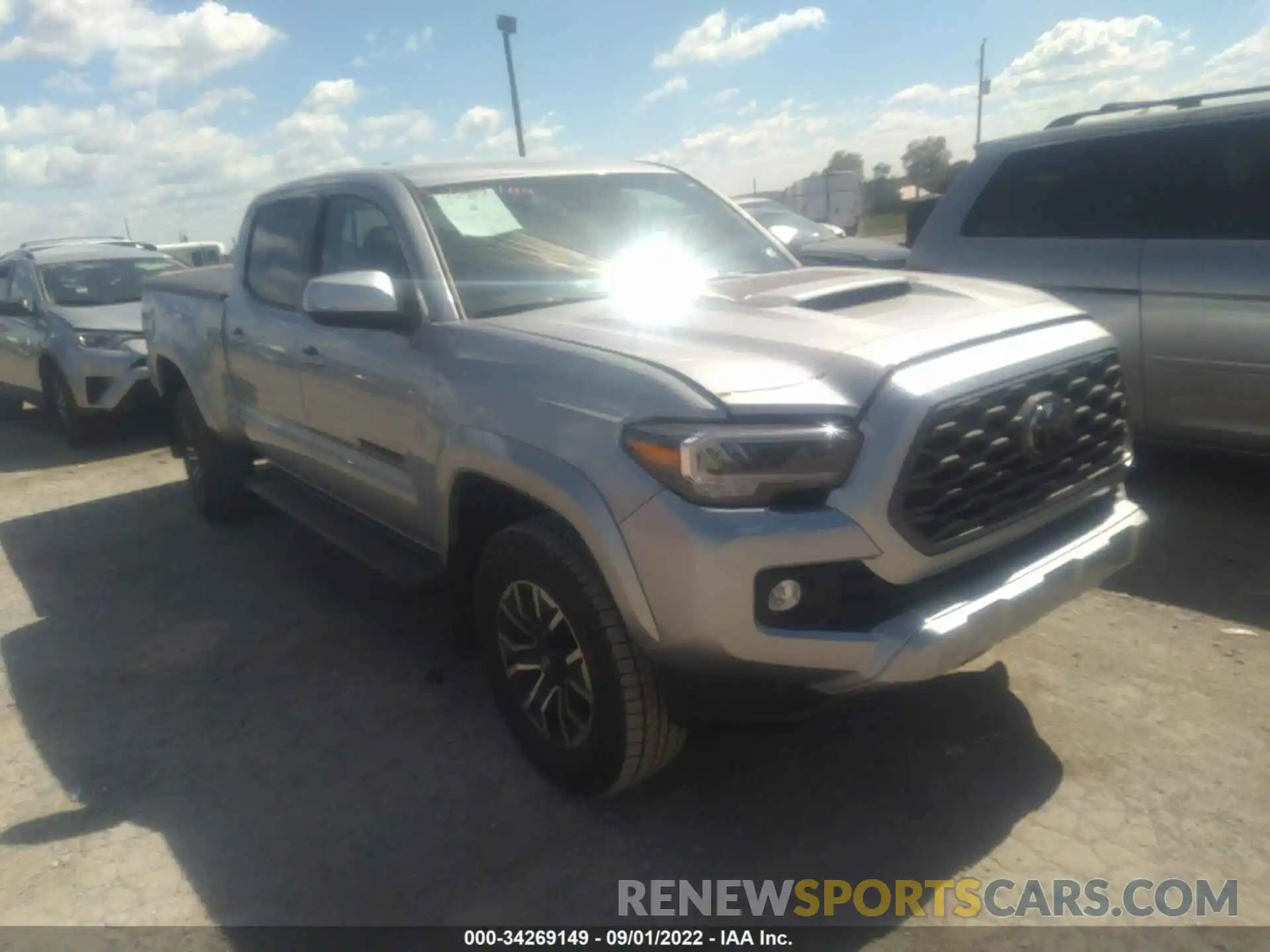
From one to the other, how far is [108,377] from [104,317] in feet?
2.40

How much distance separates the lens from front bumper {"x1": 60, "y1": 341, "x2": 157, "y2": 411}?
8.57 metres

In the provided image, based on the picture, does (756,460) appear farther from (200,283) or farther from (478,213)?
(200,283)

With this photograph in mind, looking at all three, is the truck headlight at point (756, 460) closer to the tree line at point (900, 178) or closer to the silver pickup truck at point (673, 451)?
the silver pickup truck at point (673, 451)

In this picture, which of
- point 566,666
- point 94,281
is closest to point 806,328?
point 566,666

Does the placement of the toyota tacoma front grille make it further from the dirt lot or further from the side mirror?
the side mirror

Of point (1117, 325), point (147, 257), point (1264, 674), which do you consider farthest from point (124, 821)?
point (147, 257)

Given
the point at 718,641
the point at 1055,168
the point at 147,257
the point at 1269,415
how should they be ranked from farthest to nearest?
the point at 147,257, the point at 1055,168, the point at 1269,415, the point at 718,641

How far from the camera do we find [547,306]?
3553mm

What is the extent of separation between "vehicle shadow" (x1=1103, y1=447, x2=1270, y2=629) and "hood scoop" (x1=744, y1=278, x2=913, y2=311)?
3.65ft

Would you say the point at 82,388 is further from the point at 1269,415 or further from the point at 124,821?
the point at 1269,415

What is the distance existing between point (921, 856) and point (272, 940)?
1710 millimetres

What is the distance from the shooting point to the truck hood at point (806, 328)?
2625 millimetres

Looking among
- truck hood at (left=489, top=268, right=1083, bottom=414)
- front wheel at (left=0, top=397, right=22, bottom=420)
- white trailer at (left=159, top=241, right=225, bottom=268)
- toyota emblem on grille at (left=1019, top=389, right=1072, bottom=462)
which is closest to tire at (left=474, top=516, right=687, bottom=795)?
truck hood at (left=489, top=268, right=1083, bottom=414)

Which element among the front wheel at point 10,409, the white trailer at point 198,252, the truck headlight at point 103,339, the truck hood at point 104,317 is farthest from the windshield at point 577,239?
the white trailer at point 198,252
